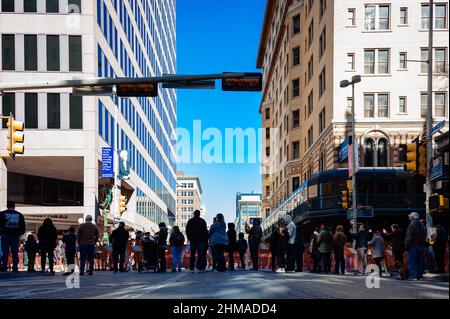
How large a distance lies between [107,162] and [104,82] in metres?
21.7

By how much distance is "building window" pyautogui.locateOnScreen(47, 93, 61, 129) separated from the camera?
35781 millimetres

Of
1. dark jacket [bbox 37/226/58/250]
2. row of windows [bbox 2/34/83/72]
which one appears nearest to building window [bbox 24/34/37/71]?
row of windows [bbox 2/34/83/72]

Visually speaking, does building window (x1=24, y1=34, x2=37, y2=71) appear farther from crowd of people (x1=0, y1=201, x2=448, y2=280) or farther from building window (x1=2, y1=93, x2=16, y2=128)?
crowd of people (x1=0, y1=201, x2=448, y2=280)

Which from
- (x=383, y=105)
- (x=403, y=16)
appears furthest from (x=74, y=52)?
(x=403, y=16)

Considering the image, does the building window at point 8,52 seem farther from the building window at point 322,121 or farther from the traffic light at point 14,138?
the building window at point 322,121

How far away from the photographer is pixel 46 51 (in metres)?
36.1

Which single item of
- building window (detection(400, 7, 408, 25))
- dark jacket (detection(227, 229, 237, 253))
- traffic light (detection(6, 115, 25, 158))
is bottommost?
dark jacket (detection(227, 229, 237, 253))

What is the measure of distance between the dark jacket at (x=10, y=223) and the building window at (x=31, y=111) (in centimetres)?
2021

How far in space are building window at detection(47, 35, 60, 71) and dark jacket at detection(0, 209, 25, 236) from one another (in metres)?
21.4

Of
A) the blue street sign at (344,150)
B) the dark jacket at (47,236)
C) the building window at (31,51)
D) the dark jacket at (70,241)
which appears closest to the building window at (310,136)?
the blue street sign at (344,150)

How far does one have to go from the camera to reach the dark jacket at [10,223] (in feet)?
53.4

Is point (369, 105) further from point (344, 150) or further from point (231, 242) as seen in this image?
point (231, 242)

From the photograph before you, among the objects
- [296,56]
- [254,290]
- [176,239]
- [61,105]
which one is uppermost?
[296,56]

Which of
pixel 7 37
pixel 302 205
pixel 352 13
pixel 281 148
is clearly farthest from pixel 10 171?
pixel 281 148
